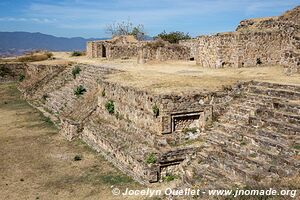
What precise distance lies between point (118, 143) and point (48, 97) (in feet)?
47.8

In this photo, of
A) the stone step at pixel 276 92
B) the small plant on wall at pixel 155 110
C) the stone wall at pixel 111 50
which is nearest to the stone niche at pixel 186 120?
the small plant on wall at pixel 155 110

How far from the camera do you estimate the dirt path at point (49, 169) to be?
11492 mm

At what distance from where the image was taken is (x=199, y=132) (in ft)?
42.3

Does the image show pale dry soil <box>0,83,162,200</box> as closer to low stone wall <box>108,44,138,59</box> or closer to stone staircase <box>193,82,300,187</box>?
stone staircase <box>193,82,300,187</box>

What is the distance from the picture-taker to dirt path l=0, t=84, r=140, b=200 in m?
11.5

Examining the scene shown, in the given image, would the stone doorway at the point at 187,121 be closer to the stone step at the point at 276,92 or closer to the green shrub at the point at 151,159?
the green shrub at the point at 151,159

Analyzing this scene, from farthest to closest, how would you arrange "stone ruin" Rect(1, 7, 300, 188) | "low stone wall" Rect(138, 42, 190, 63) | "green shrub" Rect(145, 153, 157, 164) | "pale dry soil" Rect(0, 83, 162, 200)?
"low stone wall" Rect(138, 42, 190, 63) → "green shrub" Rect(145, 153, 157, 164) → "pale dry soil" Rect(0, 83, 162, 200) → "stone ruin" Rect(1, 7, 300, 188)

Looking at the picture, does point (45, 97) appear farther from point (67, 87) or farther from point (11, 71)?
point (11, 71)

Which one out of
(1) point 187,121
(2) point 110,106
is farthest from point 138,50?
(1) point 187,121

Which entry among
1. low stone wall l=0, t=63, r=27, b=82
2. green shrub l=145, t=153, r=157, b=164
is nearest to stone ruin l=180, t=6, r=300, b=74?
green shrub l=145, t=153, r=157, b=164

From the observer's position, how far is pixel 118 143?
14055 millimetres

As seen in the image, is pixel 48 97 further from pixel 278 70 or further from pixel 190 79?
pixel 278 70

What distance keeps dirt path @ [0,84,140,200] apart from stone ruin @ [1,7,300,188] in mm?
597

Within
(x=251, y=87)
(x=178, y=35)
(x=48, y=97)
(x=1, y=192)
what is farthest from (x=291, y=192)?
(x=178, y=35)
